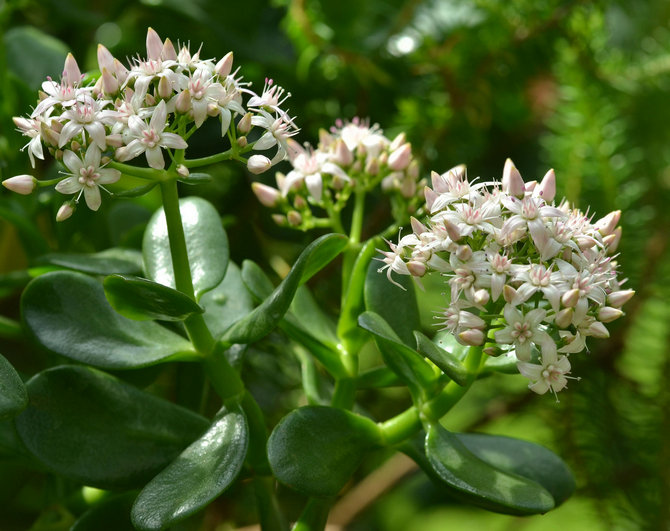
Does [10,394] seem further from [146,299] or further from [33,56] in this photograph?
[33,56]

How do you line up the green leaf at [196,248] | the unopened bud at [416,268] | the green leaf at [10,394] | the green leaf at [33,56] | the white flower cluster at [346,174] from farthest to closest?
the green leaf at [33,56]
the white flower cluster at [346,174]
the green leaf at [196,248]
the unopened bud at [416,268]
the green leaf at [10,394]

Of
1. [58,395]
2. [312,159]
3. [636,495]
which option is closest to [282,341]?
[312,159]

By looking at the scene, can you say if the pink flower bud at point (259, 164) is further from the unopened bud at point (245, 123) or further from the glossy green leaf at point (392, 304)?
the glossy green leaf at point (392, 304)

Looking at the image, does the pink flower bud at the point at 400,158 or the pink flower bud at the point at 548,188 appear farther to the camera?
the pink flower bud at the point at 400,158

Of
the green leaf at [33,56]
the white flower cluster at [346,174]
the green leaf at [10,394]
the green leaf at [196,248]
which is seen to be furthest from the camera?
the green leaf at [33,56]

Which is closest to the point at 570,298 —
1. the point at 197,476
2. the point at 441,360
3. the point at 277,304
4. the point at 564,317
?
the point at 564,317

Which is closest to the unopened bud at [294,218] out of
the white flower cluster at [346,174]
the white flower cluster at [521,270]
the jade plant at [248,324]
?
the white flower cluster at [346,174]

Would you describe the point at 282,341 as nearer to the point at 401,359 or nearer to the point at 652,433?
the point at 401,359
